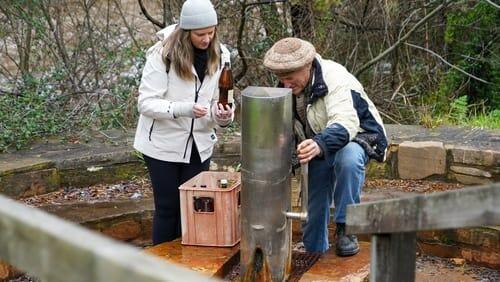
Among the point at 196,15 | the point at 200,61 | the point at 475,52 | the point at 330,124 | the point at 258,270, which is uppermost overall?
the point at 196,15

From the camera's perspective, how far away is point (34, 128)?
6.09 metres

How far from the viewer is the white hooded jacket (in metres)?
3.88

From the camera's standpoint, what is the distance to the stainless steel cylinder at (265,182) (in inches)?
136

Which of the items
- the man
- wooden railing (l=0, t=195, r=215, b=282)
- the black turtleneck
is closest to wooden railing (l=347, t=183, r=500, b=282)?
wooden railing (l=0, t=195, r=215, b=282)

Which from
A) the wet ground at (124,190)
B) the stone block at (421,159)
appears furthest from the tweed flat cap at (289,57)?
the stone block at (421,159)

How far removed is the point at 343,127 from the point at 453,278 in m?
1.47

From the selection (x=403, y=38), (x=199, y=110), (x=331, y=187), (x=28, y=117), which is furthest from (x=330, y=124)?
(x=403, y=38)

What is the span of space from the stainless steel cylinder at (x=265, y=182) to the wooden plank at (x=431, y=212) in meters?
1.10

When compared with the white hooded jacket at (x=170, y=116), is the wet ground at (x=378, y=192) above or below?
below

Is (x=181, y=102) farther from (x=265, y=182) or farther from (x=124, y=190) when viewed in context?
(x=124, y=190)

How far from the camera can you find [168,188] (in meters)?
4.08

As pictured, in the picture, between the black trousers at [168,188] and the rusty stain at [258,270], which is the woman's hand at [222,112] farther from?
the rusty stain at [258,270]

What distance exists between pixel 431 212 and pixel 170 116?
2002 mm

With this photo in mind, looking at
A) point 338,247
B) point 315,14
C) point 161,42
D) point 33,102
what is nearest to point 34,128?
point 33,102
